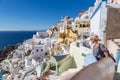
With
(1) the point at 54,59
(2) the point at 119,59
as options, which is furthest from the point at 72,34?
(2) the point at 119,59

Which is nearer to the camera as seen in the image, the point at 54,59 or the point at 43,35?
the point at 54,59

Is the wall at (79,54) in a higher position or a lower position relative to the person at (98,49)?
lower

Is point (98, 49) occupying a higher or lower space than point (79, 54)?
higher

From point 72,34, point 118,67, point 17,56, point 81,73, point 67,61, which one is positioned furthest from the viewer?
point 17,56

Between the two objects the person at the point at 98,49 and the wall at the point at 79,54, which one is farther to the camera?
the wall at the point at 79,54

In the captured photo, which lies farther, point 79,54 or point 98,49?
point 79,54

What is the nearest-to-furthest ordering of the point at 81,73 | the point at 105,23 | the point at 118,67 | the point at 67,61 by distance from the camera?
the point at 81,73 → the point at 118,67 → the point at 105,23 → the point at 67,61

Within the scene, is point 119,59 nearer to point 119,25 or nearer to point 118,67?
point 118,67

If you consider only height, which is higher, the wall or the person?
the person

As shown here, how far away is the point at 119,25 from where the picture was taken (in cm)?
1282

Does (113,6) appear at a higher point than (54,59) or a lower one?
higher

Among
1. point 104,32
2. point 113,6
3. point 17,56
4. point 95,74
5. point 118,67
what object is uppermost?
point 113,6

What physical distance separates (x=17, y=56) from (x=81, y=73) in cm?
3423

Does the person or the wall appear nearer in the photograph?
the person
